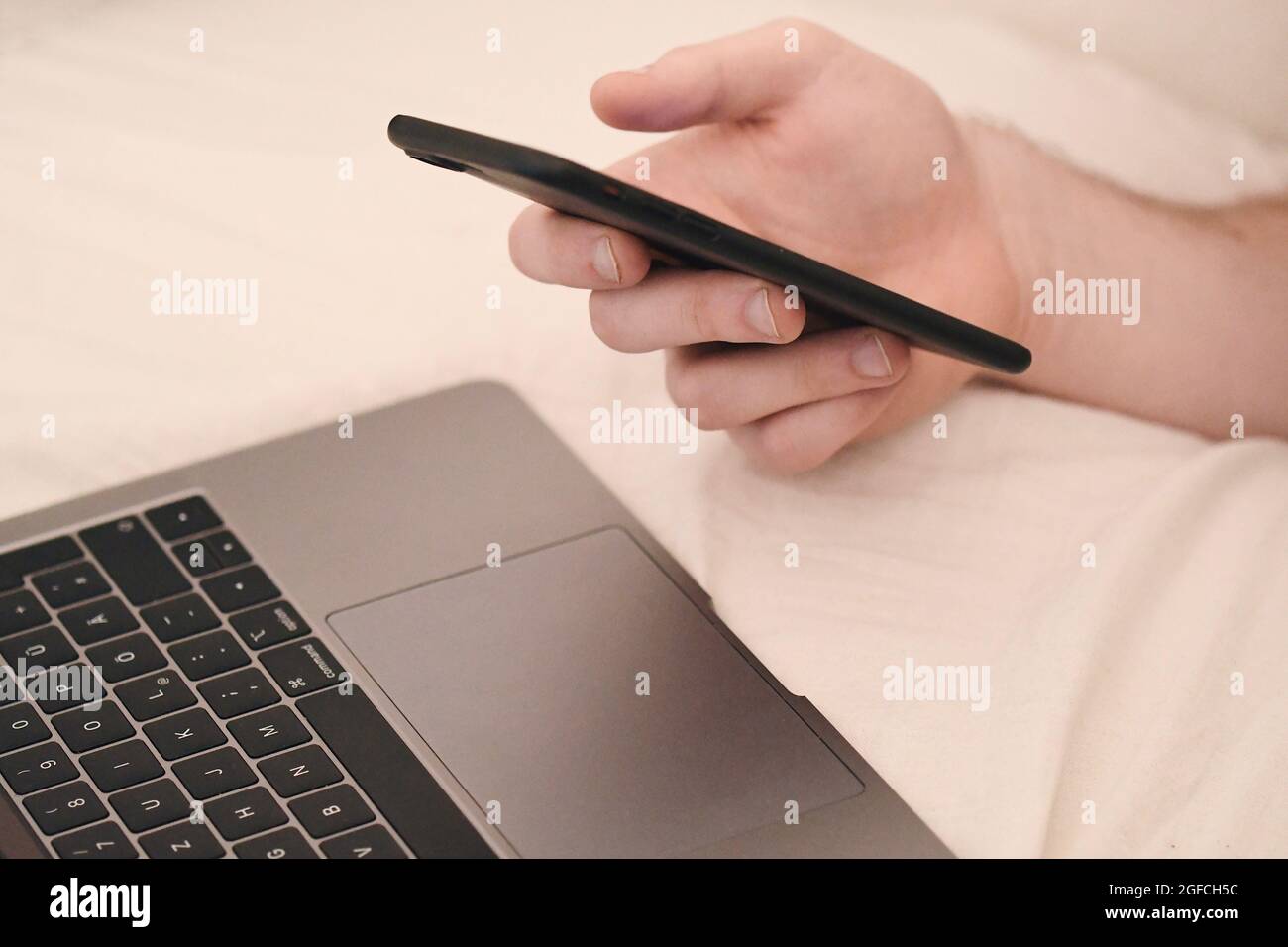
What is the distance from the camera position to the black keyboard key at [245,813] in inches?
20.2

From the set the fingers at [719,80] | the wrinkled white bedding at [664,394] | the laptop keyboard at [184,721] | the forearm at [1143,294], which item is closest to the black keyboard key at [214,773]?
the laptop keyboard at [184,721]

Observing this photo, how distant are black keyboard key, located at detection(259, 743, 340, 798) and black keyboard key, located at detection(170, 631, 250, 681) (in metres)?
0.05

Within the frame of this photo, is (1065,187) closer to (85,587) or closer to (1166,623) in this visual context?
(1166,623)

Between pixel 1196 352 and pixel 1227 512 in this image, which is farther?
pixel 1196 352

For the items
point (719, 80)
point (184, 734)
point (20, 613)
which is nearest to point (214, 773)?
point (184, 734)

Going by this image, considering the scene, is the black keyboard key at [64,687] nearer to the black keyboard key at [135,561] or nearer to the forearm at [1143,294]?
the black keyboard key at [135,561]

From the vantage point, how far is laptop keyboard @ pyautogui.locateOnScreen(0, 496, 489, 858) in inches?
20.3

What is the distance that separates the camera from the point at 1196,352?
0.81 m

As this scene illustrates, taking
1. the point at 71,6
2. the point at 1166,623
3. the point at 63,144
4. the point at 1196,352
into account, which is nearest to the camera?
the point at 1166,623

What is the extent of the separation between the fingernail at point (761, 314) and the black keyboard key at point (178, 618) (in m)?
0.26

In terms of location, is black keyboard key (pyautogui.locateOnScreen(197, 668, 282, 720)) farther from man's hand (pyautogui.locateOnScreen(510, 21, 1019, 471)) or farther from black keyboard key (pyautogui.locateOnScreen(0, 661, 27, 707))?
man's hand (pyautogui.locateOnScreen(510, 21, 1019, 471))

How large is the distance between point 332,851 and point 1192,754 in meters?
0.35

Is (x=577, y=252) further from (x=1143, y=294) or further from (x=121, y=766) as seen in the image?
(x=1143, y=294)
